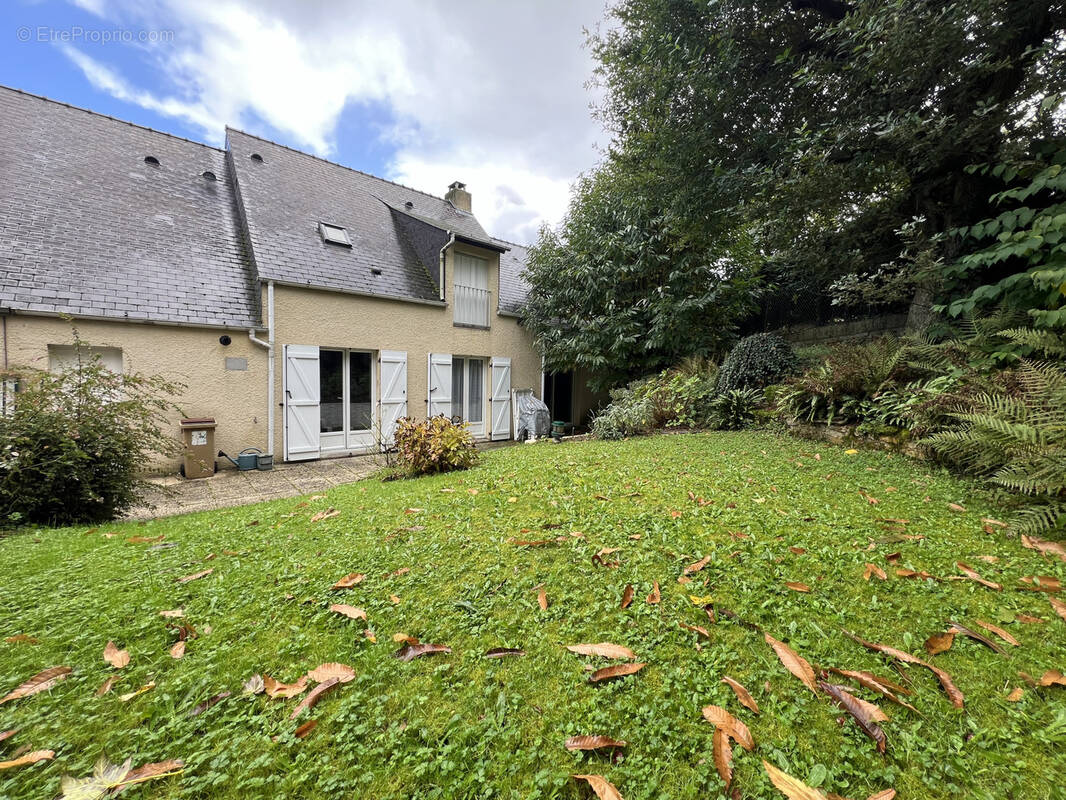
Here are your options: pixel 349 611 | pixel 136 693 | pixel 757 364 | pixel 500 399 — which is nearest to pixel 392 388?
pixel 500 399

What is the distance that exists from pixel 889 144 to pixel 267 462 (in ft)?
32.3

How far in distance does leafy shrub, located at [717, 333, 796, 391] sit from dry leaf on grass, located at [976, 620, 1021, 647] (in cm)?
506

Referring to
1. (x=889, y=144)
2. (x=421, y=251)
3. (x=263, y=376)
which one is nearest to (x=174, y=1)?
(x=421, y=251)

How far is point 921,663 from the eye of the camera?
1374 mm

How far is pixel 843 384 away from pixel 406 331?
772 centimetres

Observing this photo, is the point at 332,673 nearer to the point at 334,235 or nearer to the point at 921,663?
the point at 921,663

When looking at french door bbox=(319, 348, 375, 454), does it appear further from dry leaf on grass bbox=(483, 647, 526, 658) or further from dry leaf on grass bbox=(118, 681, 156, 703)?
dry leaf on grass bbox=(483, 647, 526, 658)

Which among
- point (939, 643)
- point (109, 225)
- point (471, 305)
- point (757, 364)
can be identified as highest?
point (109, 225)

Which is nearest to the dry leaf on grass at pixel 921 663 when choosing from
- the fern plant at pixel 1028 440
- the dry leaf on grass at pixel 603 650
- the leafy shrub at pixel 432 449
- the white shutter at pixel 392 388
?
the dry leaf on grass at pixel 603 650

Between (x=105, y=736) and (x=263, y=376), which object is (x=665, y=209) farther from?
(x=105, y=736)

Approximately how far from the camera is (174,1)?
6.61 metres

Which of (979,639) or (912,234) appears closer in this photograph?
(979,639)

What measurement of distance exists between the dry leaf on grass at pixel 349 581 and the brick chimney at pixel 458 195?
1364cm

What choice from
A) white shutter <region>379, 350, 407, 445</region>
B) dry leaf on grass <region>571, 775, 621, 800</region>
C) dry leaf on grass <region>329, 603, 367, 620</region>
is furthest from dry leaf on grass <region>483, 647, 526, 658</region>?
white shutter <region>379, 350, 407, 445</region>
